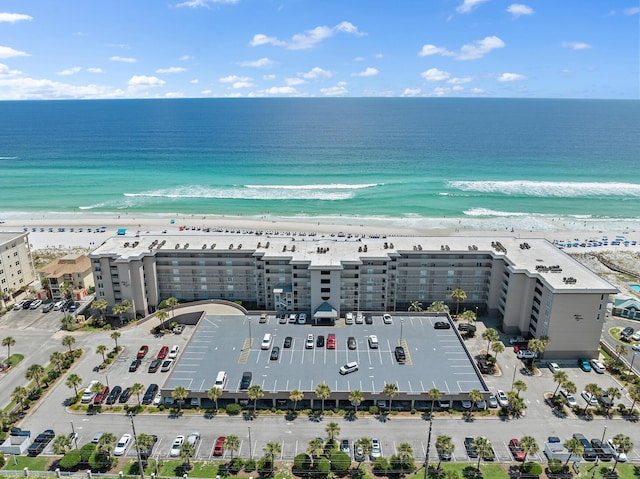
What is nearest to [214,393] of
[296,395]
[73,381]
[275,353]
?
[296,395]

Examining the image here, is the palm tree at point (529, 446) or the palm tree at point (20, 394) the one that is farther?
the palm tree at point (20, 394)

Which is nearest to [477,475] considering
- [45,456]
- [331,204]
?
[45,456]

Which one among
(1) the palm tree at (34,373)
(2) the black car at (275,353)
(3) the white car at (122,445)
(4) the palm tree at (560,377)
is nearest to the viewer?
(3) the white car at (122,445)

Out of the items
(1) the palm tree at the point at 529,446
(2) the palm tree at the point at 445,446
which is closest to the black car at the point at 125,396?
(2) the palm tree at the point at 445,446

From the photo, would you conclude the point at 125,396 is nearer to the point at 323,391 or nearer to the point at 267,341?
the point at 267,341

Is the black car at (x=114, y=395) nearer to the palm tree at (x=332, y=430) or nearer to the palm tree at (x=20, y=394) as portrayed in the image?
the palm tree at (x=20, y=394)

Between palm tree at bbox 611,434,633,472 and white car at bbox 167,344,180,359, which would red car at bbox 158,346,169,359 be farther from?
→ palm tree at bbox 611,434,633,472

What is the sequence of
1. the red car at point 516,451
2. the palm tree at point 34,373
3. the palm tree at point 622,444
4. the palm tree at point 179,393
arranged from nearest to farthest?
the palm tree at point 622,444, the red car at point 516,451, the palm tree at point 179,393, the palm tree at point 34,373
